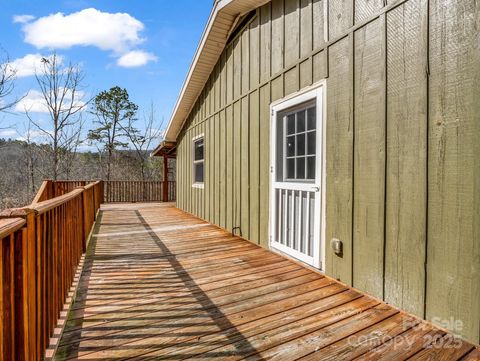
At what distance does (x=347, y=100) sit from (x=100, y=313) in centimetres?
272

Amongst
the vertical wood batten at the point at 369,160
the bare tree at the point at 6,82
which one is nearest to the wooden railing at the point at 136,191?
the bare tree at the point at 6,82

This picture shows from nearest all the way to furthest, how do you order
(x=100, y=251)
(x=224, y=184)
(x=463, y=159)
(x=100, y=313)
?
1. (x=463, y=159)
2. (x=100, y=313)
3. (x=100, y=251)
4. (x=224, y=184)

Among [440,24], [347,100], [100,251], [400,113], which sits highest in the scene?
[440,24]

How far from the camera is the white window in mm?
7355

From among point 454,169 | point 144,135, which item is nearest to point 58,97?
point 144,135

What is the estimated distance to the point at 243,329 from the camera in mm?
1863

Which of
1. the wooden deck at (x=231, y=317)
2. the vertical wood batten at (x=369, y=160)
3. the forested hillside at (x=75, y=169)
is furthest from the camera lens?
the forested hillside at (x=75, y=169)

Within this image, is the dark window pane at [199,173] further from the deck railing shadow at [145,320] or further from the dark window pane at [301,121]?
the deck railing shadow at [145,320]

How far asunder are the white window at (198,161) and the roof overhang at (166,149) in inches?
115

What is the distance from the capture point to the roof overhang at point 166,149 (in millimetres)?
10524

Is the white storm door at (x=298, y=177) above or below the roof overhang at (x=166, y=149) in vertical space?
below

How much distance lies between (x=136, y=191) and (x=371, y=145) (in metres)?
11.6

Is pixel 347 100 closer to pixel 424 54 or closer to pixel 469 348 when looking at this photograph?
pixel 424 54

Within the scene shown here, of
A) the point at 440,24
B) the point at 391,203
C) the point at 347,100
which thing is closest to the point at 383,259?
the point at 391,203
